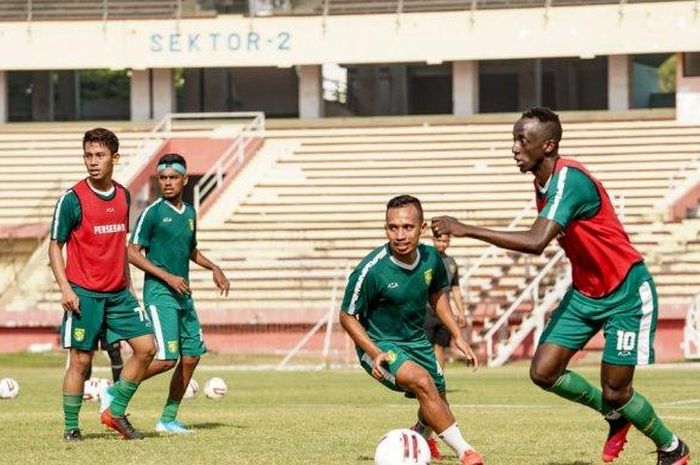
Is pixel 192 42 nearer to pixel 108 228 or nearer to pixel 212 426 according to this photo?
pixel 212 426

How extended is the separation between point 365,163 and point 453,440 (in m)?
31.3

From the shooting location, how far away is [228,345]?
33.7m

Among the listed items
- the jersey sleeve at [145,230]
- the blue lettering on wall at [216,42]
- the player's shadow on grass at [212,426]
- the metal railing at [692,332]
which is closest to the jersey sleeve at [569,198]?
the jersey sleeve at [145,230]

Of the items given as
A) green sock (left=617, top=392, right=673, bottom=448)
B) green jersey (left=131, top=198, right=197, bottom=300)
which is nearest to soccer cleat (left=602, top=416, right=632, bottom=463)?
green sock (left=617, top=392, right=673, bottom=448)

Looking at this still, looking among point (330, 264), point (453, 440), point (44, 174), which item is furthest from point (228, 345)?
point (453, 440)

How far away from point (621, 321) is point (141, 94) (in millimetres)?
38367

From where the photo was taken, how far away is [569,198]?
34.1 feet

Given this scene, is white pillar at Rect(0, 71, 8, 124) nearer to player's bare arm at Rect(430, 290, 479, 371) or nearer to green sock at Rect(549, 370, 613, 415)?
player's bare arm at Rect(430, 290, 479, 371)

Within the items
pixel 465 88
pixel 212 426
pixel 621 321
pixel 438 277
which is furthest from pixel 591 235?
pixel 465 88

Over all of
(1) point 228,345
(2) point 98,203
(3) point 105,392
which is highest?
(2) point 98,203

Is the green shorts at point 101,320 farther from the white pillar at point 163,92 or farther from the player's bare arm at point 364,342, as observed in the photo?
the white pillar at point 163,92

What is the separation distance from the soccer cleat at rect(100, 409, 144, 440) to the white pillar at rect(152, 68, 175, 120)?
34.9 meters

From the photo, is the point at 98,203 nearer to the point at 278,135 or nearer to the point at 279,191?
Answer: the point at 279,191

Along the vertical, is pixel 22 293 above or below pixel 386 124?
below
